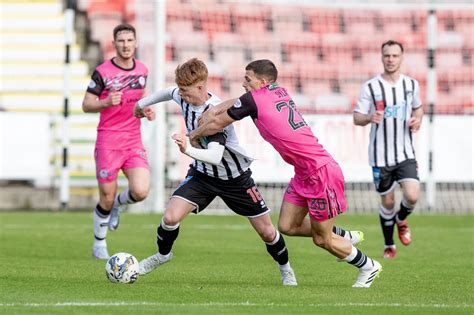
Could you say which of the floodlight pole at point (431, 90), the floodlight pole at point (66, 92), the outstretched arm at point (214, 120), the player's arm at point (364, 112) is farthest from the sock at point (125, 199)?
the floodlight pole at point (431, 90)

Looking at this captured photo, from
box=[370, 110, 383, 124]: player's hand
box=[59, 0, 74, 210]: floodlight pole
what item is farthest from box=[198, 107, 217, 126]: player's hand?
box=[59, 0, 74, 210]: floodlight pole

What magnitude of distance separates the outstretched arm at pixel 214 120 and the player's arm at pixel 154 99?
34.9 inches

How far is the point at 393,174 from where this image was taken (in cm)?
1259

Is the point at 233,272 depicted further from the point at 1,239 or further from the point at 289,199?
the point at 1,239

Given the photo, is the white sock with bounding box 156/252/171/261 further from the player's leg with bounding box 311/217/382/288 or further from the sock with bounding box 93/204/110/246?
the sock with bounding box 93/204/110/246

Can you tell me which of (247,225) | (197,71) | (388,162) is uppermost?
(197,71)

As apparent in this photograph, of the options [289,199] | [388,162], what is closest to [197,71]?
[289,199]

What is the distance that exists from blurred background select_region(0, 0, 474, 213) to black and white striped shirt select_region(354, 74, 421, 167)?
6.73m

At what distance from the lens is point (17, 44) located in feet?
80.6

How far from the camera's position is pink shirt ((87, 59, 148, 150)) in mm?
11773

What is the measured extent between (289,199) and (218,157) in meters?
0.83

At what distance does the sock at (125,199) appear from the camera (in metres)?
12.1

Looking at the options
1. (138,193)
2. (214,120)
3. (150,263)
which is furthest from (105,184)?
(214,120)

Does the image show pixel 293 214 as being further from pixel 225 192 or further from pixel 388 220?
pixel 388 220
